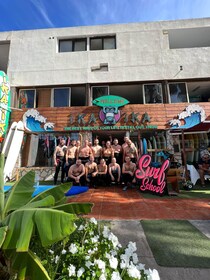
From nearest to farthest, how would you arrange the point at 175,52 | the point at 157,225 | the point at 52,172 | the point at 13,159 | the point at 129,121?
the point at 157,225 < the point at 13,159 < the point at 52,172 < the point at 129,121 < the point at 175,52

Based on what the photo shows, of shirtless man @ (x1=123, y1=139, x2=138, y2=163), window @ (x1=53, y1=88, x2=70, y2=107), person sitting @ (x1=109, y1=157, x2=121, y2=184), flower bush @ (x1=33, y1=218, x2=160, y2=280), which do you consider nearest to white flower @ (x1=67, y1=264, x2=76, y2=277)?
flower bush @ (x1=33, y1=218, x2=160, y2=280)

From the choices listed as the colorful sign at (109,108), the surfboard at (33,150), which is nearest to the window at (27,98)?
the surfboard at (33,150)

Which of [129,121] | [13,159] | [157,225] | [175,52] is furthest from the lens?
[175,52]

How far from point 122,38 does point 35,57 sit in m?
5.99

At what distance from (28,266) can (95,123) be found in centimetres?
885

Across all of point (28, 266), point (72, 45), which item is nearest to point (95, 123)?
point (72, 45)

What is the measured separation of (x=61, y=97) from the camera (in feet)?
37.0

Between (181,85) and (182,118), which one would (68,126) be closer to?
(182,118)

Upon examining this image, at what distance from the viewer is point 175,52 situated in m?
10.9

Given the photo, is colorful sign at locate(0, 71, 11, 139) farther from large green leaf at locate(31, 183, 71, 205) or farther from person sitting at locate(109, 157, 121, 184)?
large green leaf at locate(31, 183, 71, 205)

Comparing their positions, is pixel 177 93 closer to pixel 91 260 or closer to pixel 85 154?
pixel 85 154

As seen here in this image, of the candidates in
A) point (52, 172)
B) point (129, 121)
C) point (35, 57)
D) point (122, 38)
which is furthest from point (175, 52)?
point (52, 172)

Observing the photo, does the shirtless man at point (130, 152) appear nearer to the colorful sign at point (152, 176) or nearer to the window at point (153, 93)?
the colorful sign at point (152, 176)

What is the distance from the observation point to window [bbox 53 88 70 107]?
11148mm
